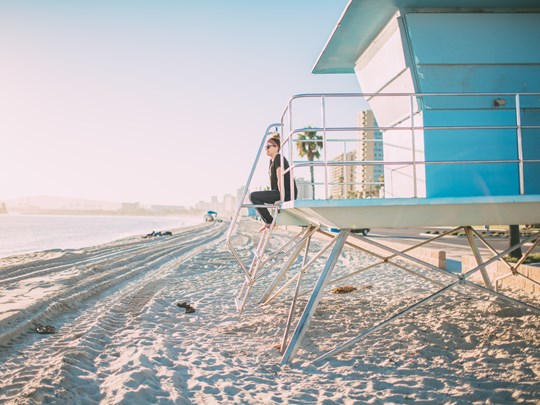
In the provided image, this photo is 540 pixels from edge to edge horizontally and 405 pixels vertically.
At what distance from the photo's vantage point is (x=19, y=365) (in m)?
4.75

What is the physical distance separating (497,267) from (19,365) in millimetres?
10207

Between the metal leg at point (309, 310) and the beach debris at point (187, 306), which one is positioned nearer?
the metal leg at point (309, 310)

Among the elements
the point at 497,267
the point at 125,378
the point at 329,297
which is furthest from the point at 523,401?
the point at 497,267

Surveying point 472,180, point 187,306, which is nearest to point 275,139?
point 472,180

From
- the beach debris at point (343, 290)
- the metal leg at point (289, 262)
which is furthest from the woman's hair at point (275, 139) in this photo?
the beach debris at point (343, 290)

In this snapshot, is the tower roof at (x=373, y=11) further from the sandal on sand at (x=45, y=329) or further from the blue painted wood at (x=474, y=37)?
the sandal on sand at (x=45, y=329)

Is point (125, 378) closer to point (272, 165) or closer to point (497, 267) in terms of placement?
point (272, 165)

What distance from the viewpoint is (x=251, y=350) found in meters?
5.36

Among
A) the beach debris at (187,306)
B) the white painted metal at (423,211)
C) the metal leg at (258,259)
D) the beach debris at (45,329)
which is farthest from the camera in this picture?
the beach debris at (187,306)

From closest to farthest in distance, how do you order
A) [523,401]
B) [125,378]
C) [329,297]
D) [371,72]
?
[523,401], [125,378], [371,72], [329,297]

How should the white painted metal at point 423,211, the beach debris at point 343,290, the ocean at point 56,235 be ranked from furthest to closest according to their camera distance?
the ocean at point 56,235, the beach debris at point 343,290, the white painted metal at point 423,211

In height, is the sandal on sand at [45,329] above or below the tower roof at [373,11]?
below

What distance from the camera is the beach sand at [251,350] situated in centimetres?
402

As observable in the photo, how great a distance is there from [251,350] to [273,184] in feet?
7.83
